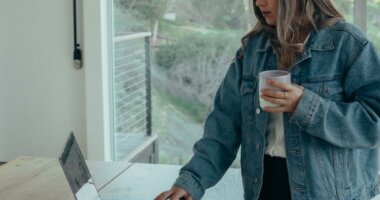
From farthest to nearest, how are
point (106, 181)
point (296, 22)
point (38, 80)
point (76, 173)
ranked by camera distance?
point (38, 80) < point (106, 181) < point (76, 173) < point (296, 22)

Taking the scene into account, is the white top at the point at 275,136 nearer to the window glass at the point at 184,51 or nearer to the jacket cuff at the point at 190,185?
the jacket cuff at the point at 190,185

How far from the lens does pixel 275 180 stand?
1.23 m

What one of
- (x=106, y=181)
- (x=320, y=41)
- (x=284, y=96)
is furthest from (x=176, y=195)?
(x=106, y=181)

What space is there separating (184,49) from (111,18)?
49 centimetres

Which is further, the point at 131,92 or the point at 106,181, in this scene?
the point at 131,92

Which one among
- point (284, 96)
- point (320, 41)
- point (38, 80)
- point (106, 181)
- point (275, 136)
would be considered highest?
point (320, 41)

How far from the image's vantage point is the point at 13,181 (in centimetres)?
181

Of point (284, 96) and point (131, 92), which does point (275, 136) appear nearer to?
point (284, 96)

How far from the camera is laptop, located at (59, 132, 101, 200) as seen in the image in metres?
1.31

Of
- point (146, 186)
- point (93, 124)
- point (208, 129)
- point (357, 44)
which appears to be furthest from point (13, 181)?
point (93, 124)

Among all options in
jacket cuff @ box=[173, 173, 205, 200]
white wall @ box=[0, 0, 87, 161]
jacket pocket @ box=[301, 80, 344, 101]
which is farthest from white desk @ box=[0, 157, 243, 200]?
white wall @ box=[0, 0, 87, 161]

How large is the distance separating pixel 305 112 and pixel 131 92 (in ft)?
8.00

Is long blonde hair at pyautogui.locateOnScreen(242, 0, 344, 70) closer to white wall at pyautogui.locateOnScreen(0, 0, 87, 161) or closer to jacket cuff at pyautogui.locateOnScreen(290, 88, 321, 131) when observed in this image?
jacket cuff at pyautogui.locateOnScreen(290, 88, 321, 131)

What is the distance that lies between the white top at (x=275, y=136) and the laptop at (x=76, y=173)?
49 centimetres
